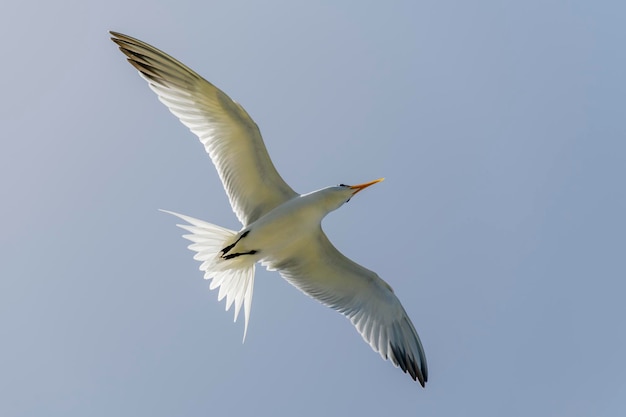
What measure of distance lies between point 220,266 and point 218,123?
5.39 ft

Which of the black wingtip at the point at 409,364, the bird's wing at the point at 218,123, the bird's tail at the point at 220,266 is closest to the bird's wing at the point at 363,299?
the black wingtip at the point at 409,364

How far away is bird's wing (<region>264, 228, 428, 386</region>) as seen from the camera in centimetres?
1038

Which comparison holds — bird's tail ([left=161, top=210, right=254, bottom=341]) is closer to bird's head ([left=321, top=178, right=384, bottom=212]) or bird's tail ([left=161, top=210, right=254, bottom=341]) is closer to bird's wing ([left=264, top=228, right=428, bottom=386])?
bird's wing ([left=264, top=228, right=428, bottom=386])

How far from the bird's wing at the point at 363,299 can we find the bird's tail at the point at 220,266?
0.54 metres

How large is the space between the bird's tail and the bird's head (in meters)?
1.14

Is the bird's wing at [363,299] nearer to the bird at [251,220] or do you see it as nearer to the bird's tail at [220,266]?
the bird at [251,220]

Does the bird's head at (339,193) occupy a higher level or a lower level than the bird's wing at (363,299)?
higher

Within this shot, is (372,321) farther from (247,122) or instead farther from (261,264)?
(247,122)

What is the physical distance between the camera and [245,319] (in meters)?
9.47

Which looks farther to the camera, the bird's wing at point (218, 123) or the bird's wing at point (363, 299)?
the bird's wing at point (363, 299)

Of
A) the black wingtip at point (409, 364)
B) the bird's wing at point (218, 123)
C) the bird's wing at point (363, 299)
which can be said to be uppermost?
the bird's wing at point (218, 123)

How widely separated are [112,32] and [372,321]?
468cm

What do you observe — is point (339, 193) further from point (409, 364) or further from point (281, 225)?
point (409, 364)

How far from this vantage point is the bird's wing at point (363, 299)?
34.1 feet
